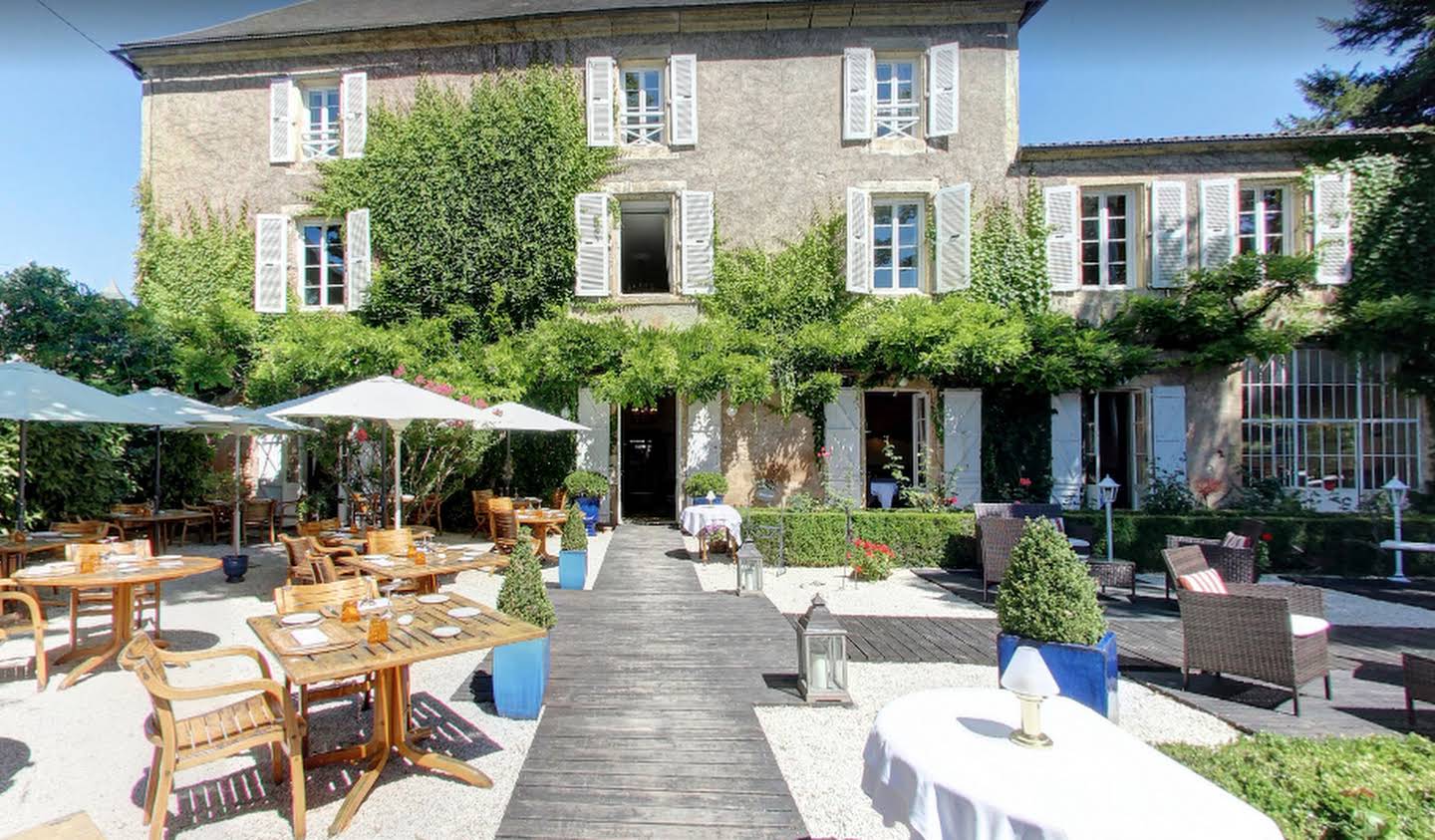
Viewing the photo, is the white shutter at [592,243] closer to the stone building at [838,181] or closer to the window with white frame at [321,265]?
the stone building at [838,181]

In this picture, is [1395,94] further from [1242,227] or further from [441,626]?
[441,626]

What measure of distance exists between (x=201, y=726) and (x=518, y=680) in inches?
62.2

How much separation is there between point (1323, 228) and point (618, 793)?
46.7ft

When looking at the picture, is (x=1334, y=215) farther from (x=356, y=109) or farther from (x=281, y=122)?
(x=281, y=122)

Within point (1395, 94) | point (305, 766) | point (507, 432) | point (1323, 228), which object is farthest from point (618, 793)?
point (1395, 94)

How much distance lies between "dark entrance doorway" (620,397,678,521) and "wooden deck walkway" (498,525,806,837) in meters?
7.84

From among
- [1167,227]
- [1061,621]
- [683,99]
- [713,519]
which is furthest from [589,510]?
[1167,227]

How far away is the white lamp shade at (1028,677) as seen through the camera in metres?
2.02

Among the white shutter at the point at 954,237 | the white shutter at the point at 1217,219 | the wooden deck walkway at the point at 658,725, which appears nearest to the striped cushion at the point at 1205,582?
the wooden deck walkway at the point at 658,725

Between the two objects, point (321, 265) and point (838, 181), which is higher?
point (838, 181)

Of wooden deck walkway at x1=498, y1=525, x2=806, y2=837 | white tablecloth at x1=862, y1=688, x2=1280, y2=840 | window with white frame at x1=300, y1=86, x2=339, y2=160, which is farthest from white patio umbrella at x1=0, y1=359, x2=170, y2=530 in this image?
white tablecloth at x1=862, y1=688, x2=1280, y2=840

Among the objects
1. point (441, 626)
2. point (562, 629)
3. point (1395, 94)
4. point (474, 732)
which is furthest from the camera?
point (1395, 94)

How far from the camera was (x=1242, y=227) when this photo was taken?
11523mm

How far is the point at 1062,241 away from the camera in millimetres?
11359
